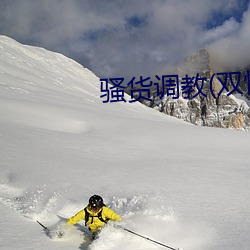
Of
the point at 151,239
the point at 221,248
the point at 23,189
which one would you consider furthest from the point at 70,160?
the point at 221,248

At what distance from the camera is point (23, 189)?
748cm

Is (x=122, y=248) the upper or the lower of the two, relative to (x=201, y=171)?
lower

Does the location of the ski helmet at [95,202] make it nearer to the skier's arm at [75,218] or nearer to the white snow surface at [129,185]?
the skier's arm at [75,218]

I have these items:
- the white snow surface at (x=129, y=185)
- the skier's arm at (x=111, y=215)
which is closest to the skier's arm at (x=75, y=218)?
the white snow surface at (x=129, y=185)

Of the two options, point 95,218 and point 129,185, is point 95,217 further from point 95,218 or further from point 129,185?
point 129,185

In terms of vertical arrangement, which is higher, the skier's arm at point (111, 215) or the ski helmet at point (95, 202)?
the ski helmet at point (95, 202)

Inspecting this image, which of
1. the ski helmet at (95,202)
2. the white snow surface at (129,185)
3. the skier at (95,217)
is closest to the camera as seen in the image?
the white snow surface at (129,185)

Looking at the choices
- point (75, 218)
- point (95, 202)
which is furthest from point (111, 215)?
point (75, 218)

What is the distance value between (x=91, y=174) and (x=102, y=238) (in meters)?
3.33

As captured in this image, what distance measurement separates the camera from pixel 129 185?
301 inches

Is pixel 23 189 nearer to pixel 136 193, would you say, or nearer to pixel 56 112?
pixel 136 193

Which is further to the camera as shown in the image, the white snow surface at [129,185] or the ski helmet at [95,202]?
the ski helmet at [95,202]

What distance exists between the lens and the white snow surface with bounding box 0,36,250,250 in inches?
205

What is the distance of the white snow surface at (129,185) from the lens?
520 centimetres
